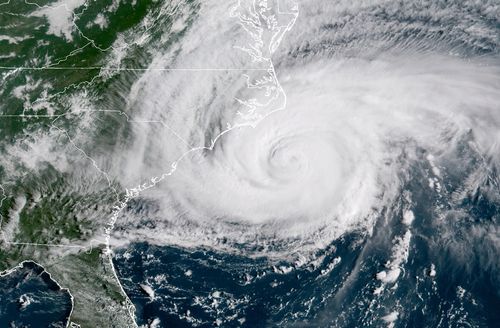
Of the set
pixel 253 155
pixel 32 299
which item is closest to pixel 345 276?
pixel 253 155

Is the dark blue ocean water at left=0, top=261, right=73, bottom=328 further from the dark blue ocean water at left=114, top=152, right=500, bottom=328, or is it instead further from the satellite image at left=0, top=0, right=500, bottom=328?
the dark blue ocean water at left=114, top=152, right=500, bottom=328

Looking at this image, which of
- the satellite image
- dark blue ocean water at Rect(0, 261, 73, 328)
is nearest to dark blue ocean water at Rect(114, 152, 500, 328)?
the satellite image

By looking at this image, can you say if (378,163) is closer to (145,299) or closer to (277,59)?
(277,59)

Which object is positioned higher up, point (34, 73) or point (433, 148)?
point (34, 73)

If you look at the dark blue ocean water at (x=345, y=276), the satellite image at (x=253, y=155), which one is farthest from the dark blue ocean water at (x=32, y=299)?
the dark blue ocean water at (x=345, y=276)

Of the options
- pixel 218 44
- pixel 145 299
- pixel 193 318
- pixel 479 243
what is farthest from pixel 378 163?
pixel 145 299

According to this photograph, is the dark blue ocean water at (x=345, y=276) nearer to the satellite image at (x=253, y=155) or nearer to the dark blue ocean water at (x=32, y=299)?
the satellite image at (x=253, y=155)

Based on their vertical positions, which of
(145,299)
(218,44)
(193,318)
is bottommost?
(193,318)
